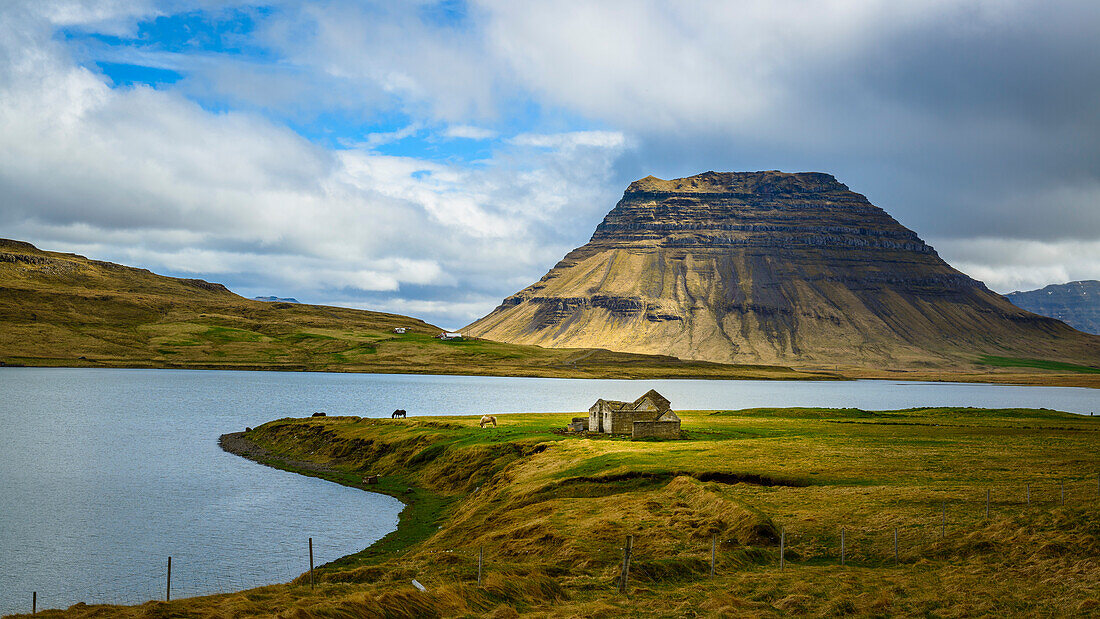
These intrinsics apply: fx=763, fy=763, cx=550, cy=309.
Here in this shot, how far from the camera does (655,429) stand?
242ft

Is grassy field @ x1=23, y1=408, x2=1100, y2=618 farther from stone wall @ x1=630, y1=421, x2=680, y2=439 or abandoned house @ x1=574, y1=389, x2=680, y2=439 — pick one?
abandoned house @ x1=574, y1=389, x2=680, y2=439

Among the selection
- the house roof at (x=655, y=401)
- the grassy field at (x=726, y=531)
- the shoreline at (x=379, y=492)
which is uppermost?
the house roof at (x=655, y=401)

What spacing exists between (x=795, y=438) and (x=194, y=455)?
61.1m

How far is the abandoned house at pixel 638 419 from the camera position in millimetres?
73688

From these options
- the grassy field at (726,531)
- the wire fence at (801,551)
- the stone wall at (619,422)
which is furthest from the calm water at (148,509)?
the stone wall at (619,422)

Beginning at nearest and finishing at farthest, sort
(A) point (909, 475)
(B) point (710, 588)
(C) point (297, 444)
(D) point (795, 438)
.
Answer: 1. (B) point (710, 588)
2. (A) point (909, 475)
3. (D) point (795, 438)
4. (C) point (297, 444)

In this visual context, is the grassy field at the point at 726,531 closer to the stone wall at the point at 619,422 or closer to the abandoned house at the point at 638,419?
the abandoned house at the point at 638,419

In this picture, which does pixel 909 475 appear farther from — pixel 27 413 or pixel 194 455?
pixel 27 413

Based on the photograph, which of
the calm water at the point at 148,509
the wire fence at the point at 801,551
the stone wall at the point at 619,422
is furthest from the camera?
the stone wall at the point at 619,422

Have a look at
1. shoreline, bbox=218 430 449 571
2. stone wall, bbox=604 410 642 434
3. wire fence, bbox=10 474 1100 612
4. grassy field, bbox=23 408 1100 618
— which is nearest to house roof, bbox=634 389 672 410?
stone wall, bbox=604 410 642 434

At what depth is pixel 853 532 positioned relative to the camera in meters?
35.1

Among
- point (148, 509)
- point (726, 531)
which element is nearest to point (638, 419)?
point (726, 531)

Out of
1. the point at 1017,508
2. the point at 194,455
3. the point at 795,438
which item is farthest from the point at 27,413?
the point at 1017,508

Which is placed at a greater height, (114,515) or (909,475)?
(909,475)
